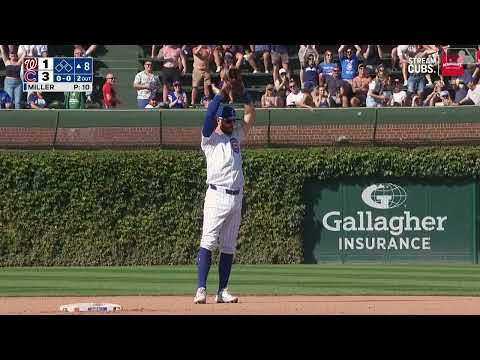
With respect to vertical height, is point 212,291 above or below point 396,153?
below

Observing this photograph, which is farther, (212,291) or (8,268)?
(8,268)

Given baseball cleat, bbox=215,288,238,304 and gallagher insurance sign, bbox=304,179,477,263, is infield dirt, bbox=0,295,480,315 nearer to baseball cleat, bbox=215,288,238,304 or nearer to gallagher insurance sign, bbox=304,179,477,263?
baseball cleat, bbox=215,288,238,304

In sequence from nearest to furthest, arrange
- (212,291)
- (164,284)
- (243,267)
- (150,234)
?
(212,291), (164,284), (243,267), (150,234)

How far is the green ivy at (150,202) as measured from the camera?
18.4m

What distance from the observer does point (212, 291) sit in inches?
459

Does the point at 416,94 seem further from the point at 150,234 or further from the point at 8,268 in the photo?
the point at 8,268

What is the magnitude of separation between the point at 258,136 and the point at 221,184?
9.69 meters

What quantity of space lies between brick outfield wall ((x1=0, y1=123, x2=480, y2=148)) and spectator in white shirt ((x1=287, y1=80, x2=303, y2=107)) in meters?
0.76

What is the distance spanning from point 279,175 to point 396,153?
2.05 meters

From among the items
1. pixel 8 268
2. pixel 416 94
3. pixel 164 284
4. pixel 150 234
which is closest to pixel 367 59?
pixel 416 94

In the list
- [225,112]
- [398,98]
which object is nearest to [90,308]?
[225,112]

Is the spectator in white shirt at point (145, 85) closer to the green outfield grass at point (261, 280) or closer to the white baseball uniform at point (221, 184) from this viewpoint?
the green outfield grass at point (261, 280)

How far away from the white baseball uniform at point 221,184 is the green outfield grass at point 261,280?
1.80 metres

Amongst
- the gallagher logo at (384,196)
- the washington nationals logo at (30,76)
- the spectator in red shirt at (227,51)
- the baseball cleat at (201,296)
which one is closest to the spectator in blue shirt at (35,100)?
the washington nationals logo at (30,76)
